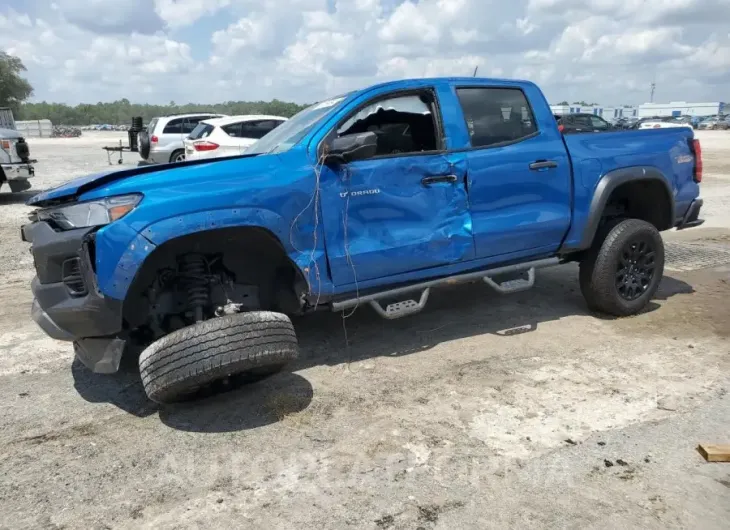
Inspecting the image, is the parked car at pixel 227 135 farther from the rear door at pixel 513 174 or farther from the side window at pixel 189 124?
the rear door at pixel 513 174

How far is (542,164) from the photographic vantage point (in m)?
4.69

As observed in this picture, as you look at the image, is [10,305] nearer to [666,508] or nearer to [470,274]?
[470,274]

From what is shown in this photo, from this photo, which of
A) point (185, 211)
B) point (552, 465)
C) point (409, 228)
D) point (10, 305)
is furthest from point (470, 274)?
point (10, 305)

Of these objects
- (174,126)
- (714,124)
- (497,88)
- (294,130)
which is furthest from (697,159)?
(714,124)

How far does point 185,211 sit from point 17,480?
5.29 ft

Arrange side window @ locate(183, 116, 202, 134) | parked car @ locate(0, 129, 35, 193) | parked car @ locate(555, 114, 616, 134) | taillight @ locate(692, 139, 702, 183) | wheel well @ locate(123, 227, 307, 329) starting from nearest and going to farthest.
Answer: wheel well @ locate(123, 227, 307, 329) < taillight @ locate(692, 139, 702, 183) < parked car @ locate(0, 129, 35, 193) < side window @ locate(183, 116, 202, 134) < parked car @ locate(555, 114, 616, 134)

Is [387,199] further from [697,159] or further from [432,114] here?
[697,159]

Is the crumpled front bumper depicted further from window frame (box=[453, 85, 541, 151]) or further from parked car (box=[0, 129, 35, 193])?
parked car (box=[0, 129, 35, 193])

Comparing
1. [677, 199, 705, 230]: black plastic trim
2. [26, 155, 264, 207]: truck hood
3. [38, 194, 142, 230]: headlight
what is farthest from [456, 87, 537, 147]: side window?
[38, 194, 142, 230]: headlight

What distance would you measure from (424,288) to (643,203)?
252 centimetres

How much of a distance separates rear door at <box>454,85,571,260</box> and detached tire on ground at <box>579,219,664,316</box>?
47 cm

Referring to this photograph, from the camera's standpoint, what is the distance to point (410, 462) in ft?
10.2

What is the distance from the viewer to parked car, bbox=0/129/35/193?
1213 cm

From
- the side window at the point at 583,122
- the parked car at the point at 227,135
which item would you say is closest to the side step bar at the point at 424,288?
the parked car at the point at 227,135
